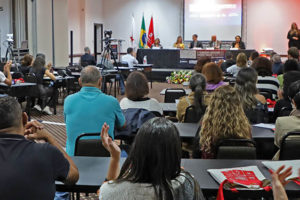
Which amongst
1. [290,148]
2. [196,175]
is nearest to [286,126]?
[290,148]

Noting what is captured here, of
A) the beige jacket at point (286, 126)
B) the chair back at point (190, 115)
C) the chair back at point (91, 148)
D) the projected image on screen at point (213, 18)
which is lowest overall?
the chair back at point (91, 148)

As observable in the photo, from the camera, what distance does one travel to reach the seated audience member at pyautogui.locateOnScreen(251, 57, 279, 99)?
661cm

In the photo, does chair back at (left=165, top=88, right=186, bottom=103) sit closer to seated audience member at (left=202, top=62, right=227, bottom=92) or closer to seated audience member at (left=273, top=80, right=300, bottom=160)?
seated audience member at (left=202, top=62, right=227, bottom=92)

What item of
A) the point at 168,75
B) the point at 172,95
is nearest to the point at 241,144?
the point at 172,95

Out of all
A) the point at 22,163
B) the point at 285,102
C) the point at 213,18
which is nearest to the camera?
the point at 22,163

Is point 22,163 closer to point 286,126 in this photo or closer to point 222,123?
point 222,123

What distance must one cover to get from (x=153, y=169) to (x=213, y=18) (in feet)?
56.9

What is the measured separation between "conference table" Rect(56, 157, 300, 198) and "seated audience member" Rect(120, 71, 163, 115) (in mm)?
1476

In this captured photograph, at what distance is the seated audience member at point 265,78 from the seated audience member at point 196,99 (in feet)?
6.78

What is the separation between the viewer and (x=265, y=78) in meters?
6.93

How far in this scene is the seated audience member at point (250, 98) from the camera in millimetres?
4410

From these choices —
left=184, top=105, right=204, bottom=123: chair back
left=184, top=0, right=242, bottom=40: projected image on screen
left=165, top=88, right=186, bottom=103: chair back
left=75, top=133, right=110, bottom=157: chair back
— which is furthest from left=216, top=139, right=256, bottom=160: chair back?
left=184, top=0, right=242, bottom=40: projected image on screen

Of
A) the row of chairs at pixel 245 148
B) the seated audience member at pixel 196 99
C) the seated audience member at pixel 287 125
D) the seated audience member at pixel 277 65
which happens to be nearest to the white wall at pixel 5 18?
the seated audience member at pixel 277 65

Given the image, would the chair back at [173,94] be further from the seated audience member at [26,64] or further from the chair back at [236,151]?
the seated audience member at [26,64]
